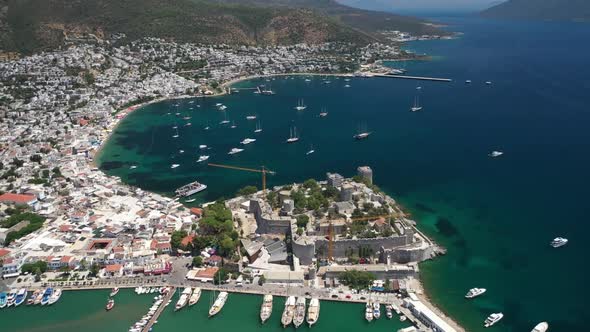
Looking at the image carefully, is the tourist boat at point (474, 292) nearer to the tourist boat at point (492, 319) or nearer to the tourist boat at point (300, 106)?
the tourist boat at point (492, 319)

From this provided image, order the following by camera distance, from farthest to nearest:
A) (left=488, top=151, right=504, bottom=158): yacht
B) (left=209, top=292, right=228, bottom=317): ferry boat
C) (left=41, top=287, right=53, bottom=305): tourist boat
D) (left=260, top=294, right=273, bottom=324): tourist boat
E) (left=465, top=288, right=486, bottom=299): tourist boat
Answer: (left=488, top=151, right=504, bottom=158): yacht, (left=465, top=288, right=486, bottom=299): tourist boat, (left=41, top=287, right=53, bottom=305): tourist boat, (left=209, top=292, right=228, bottom=317): ferry boat, (left=260, top=294, right=273, bottom=324): tourist boat

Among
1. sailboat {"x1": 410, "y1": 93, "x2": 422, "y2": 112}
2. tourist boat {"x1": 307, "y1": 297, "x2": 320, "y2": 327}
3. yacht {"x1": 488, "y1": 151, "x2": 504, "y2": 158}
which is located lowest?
tourist boat {"x1": 307, "y1": 297, "x2": 320, "y2": 327}

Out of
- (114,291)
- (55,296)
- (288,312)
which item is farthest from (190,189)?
(288,312)

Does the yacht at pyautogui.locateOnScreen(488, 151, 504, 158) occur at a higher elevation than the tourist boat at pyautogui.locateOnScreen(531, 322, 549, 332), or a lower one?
higher

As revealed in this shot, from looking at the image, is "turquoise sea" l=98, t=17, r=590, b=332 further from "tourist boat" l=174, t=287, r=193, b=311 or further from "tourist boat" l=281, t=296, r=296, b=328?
"tourist boat" l=174, t=287, r=193, b=311

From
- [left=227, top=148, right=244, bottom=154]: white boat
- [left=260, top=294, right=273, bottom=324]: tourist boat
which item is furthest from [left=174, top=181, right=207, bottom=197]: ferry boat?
[left=260, top=294, right=273, bottom=324]: tourist boat

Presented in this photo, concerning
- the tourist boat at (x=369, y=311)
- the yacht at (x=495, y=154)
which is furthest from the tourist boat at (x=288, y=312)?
the yacht at (x=495, y=154)
